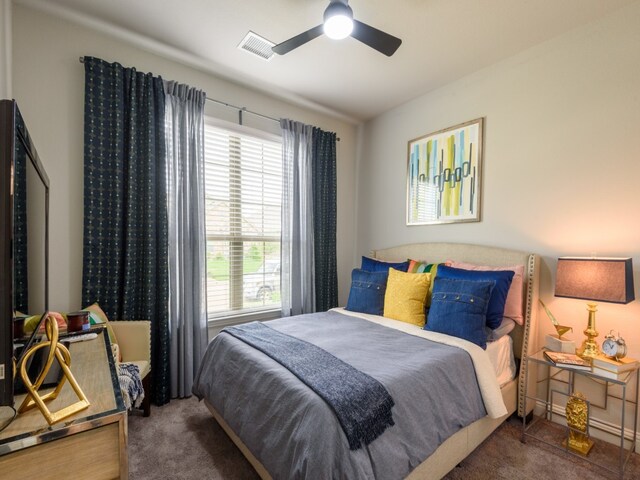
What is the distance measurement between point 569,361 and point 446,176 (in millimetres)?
1783

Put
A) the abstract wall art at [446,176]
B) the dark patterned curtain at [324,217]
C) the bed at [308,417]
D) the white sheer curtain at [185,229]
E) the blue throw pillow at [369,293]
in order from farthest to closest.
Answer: the dark patterned curtain at [324,217], the abstract wall art at [446,176], the blue throw pillow at [369,293], the white sheer curtain at [185,229], the bed at [308,417]

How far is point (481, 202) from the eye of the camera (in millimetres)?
2777

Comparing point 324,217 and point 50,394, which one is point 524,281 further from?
point 50,394

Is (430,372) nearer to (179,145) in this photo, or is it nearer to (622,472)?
(622,472)

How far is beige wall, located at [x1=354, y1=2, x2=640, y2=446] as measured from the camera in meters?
2.03

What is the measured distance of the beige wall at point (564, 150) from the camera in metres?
2.03

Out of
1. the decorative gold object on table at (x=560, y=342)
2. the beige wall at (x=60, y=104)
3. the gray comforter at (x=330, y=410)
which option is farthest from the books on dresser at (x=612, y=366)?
the beige wall at (x=60, y=104)

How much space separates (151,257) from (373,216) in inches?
96.7

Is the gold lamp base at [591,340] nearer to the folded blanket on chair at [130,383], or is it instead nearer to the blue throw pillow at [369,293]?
the blue throw pillow at [369,293]

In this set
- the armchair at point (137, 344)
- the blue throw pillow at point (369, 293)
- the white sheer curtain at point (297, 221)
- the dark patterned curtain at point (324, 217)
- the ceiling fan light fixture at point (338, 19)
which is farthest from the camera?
the dark patterned curtain at point (324, 217)

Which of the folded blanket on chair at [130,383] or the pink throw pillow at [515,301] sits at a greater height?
the pink throw pillow at [515,301]

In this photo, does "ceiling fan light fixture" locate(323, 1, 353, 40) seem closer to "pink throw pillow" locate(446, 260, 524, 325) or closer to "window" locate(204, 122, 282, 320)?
"window" locate(204, 122, 282, 320)

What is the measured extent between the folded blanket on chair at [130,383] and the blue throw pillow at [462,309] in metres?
1.96

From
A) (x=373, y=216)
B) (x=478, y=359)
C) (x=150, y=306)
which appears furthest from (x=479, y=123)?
(x=150, y=306)
